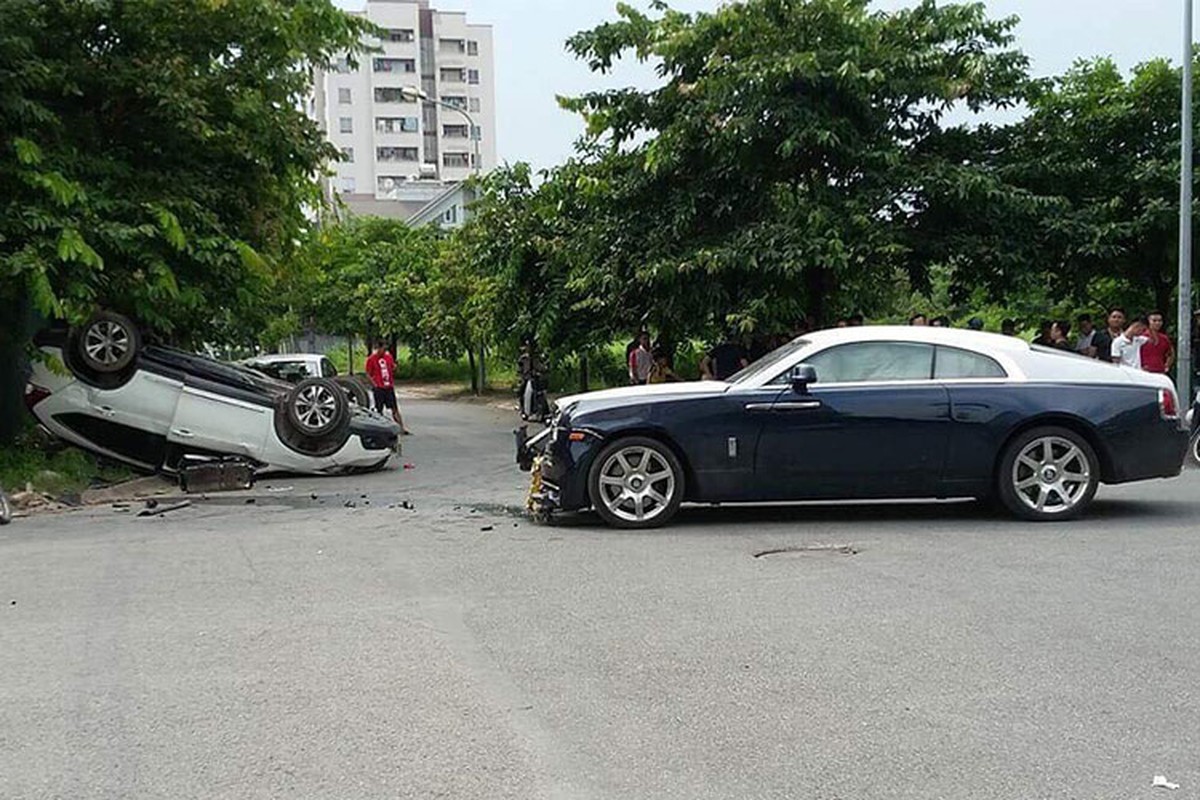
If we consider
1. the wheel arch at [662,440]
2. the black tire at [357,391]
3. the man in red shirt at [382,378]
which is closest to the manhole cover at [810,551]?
the wheel arch at [662,440]

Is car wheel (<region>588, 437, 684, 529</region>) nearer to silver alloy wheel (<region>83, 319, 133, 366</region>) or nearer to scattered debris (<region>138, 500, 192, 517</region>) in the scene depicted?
scattered debris (<region>138, 500, 192, 517</region>)

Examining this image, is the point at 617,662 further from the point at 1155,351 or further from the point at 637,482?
the point at 1155,351

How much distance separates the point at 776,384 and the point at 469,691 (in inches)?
185

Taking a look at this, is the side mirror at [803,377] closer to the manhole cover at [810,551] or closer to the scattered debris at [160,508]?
the manhole cover at [810,551]

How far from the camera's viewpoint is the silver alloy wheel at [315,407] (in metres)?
14.2

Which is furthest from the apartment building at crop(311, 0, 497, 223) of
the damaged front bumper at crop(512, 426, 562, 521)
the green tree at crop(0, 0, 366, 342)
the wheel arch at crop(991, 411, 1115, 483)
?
the wheel arch at crop(991, 411, 1115, 483)

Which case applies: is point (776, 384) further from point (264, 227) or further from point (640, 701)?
point (264, 227)

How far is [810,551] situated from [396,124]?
306 ft

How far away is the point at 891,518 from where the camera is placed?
9.65m

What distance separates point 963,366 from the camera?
937cm

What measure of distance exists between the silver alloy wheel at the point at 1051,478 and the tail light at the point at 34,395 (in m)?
10.2

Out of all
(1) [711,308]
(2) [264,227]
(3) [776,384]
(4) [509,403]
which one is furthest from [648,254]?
(4) [509,403]

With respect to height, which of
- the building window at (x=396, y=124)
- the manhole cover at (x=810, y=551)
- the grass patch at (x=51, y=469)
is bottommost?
the manhole cover at (x=810, y=551)

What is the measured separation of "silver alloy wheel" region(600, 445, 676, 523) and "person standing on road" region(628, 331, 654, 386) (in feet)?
29.8
